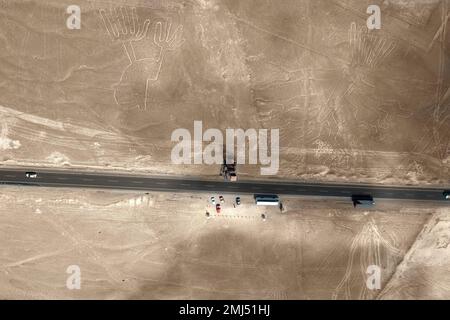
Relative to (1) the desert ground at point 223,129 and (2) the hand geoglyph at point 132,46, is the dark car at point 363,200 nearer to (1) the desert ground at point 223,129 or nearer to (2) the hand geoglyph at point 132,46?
(1) the desert ground at point 223,129

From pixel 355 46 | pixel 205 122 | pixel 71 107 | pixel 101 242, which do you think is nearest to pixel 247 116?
pixel 205 122

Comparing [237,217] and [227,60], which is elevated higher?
[227,60]

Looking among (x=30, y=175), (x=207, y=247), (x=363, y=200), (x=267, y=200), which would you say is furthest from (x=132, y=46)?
(x=363, y=200)

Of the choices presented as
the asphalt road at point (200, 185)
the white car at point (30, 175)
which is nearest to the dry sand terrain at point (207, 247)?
the asphalt road at point (200, 185)

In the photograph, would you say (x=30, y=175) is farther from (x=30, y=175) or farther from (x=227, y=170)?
(x=227, y=170)
